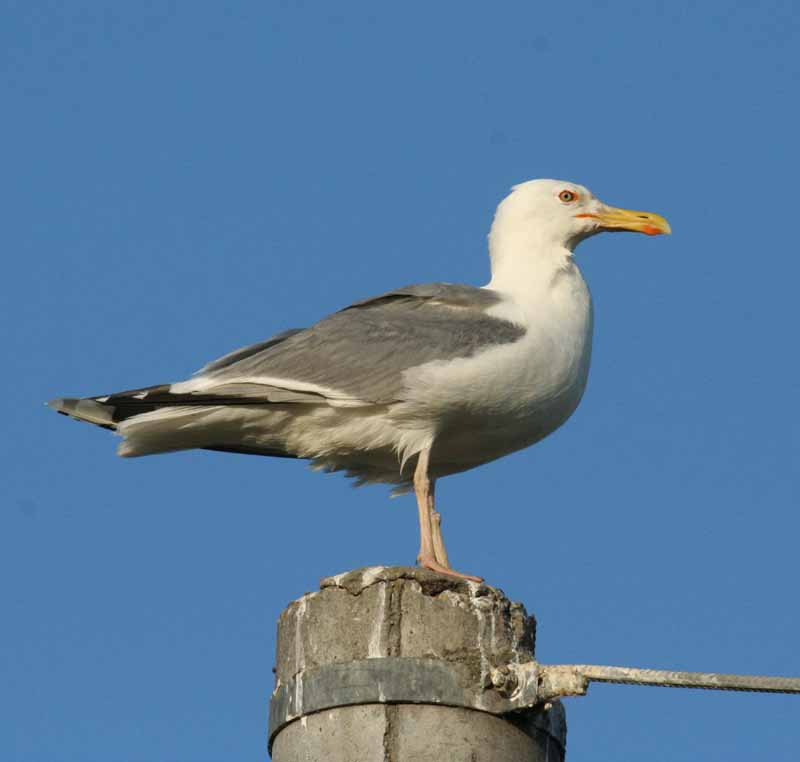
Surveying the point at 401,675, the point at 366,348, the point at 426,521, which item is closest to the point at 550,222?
the point at 366,348

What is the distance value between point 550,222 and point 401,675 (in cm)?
575

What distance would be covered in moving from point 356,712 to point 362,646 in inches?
12.7

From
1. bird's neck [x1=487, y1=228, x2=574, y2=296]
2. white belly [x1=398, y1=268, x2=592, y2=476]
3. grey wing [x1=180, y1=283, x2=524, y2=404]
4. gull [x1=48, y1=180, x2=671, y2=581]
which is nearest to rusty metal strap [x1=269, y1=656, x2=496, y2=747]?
gull [x1=48, y1=180, x2=671, y2=581]

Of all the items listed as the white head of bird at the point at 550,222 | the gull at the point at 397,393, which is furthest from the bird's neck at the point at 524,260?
the gull at the point at 397,393

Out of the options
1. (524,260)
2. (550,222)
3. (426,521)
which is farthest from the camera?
(550,222)

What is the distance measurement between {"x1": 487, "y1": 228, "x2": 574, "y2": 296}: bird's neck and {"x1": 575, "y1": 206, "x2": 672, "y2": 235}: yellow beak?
0.37 m

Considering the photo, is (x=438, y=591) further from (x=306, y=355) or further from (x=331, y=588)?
(x=306, y=355)

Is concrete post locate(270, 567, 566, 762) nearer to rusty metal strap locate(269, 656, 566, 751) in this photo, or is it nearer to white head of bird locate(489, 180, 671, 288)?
rusty metal strap locate(269, 656, 566, 751)

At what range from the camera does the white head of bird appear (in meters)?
11.7

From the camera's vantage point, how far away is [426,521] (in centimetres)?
980

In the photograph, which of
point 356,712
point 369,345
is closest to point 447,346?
point 369,345

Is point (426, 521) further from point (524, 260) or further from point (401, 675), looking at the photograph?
point (401, 675)

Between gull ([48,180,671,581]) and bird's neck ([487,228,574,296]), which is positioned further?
bird's neck ([487,228,574,296])

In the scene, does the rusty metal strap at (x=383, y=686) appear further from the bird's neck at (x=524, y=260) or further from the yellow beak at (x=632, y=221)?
the yellow beak at (x=632, y=221)
